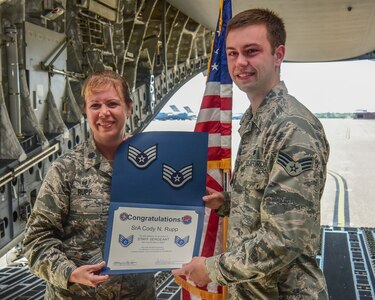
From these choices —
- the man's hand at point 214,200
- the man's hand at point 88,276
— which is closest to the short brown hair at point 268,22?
the man's hand at point 214,200

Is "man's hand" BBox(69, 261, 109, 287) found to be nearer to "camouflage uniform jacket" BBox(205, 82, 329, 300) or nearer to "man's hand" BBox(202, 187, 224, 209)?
"camouflage uniform jacket" BBox(205, 82, 329, 300)

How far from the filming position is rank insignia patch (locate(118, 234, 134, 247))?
1.84m

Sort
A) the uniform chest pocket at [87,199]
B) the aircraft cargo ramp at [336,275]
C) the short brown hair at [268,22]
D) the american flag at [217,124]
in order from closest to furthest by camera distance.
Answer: the short brown hair at [268,22] → the uniform chest pocket at [87,199] → the american flag at [217,124] → the aircraft cargo ramp at [336,275]

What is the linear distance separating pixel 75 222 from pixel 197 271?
0.59 meters

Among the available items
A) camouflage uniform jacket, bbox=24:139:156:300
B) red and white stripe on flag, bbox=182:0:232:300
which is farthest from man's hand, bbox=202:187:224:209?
red and white stripe on flag, bbox=182:0:232:300

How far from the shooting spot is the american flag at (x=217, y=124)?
3.01m

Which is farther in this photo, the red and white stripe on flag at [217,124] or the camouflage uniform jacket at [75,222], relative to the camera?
the red and white stripe on flag at [217,124]

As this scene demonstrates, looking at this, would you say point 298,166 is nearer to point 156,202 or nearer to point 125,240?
point 156,202

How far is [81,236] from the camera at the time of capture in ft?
6.49

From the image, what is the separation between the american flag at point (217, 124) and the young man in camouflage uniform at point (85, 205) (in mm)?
1017

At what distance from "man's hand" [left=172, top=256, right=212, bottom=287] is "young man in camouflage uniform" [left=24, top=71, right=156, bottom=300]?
37cm

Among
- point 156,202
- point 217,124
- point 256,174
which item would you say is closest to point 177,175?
point 156,202

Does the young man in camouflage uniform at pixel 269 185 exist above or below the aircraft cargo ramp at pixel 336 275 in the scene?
above

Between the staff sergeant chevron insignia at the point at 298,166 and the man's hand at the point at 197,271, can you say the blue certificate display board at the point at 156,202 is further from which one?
the staff sergeant chevron insignia at the point at 298,166
